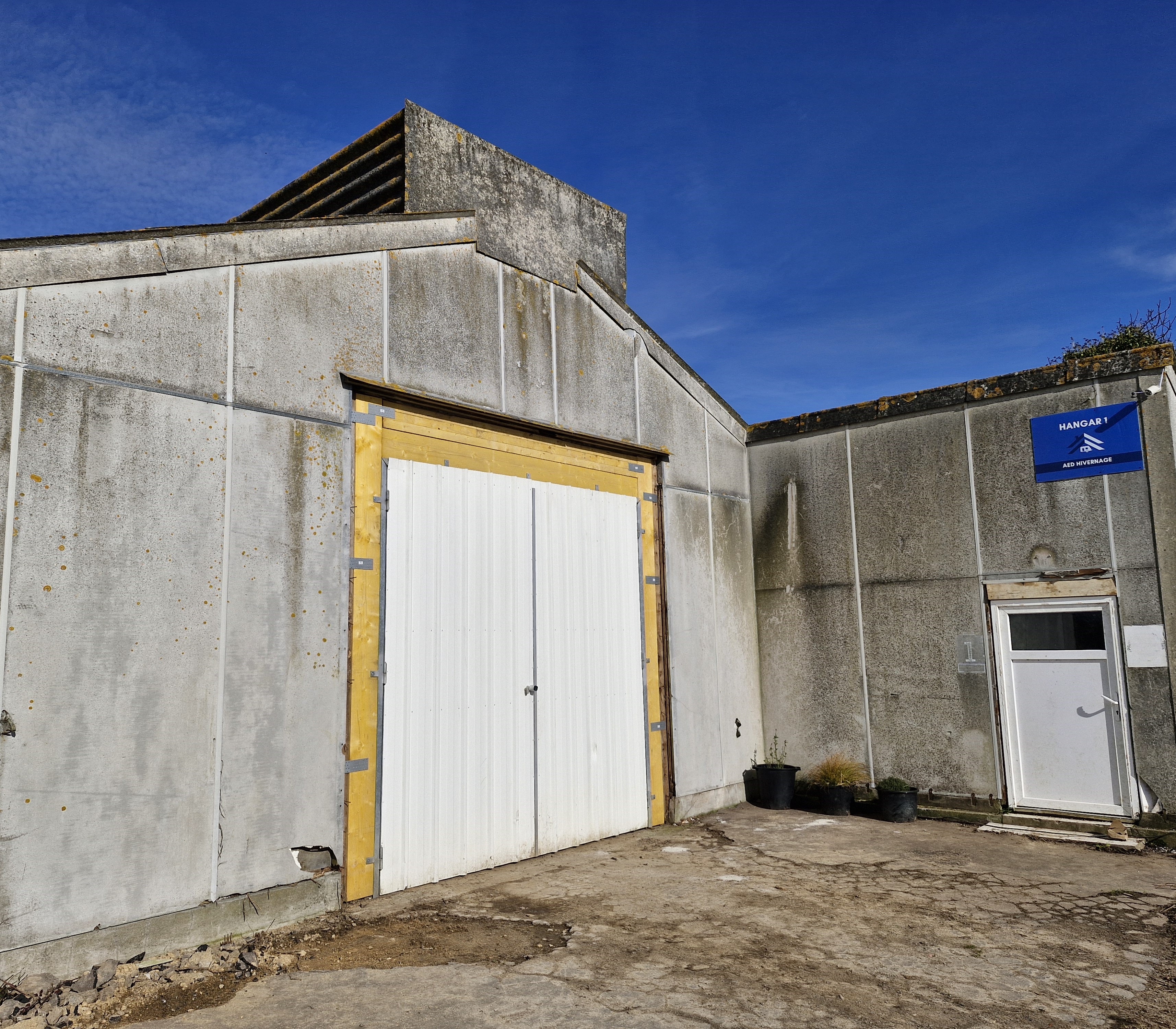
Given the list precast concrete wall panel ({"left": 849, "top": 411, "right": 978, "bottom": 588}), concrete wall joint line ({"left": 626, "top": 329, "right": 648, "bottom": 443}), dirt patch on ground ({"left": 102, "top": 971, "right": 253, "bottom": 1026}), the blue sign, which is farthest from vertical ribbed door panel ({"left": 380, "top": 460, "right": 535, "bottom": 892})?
the blue sign

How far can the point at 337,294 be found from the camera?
5.23m

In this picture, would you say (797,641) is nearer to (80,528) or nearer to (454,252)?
(454,252)

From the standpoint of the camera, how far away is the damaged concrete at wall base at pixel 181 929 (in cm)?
367

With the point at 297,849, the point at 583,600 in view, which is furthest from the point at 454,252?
the point at 297,849

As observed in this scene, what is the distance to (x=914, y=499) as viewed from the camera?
25.7 ft

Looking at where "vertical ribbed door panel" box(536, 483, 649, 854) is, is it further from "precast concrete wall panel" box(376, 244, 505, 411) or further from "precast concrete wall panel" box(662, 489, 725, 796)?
"precast concrete wall panel" box(376, 244, 505, 411)

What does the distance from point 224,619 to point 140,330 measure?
1560 mm

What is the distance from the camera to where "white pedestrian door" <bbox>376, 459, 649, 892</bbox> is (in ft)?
17.5

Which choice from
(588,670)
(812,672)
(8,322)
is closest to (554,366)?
(588,670)

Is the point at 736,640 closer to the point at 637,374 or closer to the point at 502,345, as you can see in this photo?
the point at 637,374

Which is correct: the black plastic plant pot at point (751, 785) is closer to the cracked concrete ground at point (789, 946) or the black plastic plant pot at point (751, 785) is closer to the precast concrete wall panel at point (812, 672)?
the precast concrete wall panel at point (812, 672)

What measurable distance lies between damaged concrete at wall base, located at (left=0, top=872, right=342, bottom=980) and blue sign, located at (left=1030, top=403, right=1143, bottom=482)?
6.38 m

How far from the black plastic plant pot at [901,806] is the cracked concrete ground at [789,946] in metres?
0.87

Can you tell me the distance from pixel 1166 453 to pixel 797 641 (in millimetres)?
3534
